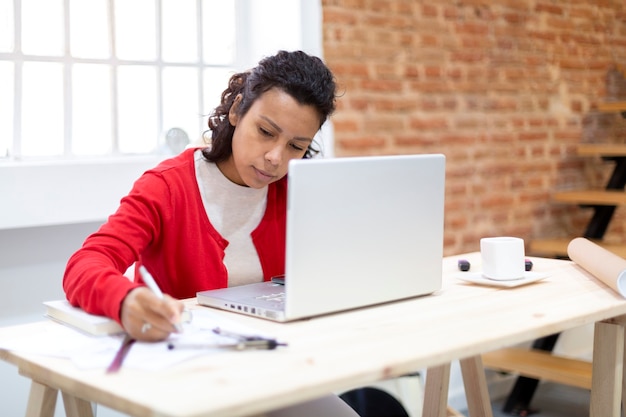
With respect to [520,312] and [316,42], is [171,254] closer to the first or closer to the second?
[520,312]

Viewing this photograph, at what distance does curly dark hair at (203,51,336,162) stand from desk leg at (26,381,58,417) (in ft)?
2.46

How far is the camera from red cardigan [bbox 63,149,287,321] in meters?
1.88

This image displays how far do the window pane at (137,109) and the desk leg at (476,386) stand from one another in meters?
1.41

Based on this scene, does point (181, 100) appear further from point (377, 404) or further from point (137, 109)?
point (377, 404)

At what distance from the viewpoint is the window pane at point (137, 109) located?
312cm

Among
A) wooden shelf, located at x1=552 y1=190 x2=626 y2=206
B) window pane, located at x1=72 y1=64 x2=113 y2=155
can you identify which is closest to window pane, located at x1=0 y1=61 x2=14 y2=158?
window pane, located at x1=72 y1=64 x2=113 y2=155

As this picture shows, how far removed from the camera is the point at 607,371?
2072 mm

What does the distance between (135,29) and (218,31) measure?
1.18ft

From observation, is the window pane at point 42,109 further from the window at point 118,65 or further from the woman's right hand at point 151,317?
the woman's right hand at point 151,317

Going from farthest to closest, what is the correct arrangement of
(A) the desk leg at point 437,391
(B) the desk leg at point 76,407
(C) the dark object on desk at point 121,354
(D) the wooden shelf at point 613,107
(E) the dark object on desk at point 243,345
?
(D) the wooden shelf at point 613,107
(A) the desk leg at point 437,391
(B) the desk leg at point 76,407
(E) the dark object on desk at point 243,345
(C) the dark object on desk at point 121,354

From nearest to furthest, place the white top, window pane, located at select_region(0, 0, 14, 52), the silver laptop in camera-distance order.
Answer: the silver laptop, the white top, window pane, located at select_region(0, 0, 14, 52)

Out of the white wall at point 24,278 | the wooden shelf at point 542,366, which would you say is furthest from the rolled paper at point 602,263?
the white wall at point 24,278

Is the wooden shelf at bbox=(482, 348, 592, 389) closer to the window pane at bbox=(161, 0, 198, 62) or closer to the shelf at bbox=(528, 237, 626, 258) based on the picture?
the shelf at bbox=(528, 237, 626, 258)

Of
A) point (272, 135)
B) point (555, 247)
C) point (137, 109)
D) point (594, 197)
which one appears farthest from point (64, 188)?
point (594, 197)
